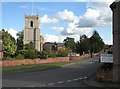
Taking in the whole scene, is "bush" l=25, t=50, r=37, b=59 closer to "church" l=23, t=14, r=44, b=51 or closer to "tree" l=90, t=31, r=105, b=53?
"tree" l=90, t=31, r=105, b=53

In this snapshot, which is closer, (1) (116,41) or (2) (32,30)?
(1) (116,41)

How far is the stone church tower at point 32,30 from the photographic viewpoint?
454 feet

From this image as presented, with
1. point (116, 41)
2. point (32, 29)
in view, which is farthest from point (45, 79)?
point (32, 29)

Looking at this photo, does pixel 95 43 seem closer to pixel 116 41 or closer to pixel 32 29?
pixel 32 29

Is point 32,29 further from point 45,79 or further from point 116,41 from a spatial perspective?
point 116,41

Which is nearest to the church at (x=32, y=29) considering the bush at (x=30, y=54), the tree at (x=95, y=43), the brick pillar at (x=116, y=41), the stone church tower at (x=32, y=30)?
the stone church tower at (x=32, y=30)

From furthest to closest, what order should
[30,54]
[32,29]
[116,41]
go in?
[32,29] < [30,54] < [116,41]

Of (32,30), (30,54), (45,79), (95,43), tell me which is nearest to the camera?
(45,79)

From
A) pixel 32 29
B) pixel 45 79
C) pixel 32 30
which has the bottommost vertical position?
pixel 45 79

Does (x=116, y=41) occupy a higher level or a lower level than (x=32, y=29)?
lower

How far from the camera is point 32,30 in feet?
454

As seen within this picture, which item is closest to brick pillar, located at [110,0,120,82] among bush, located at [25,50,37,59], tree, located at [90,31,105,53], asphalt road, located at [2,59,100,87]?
asphalt road, located at [2,59,100,87]

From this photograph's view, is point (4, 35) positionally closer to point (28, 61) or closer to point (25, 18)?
point (28, 61)

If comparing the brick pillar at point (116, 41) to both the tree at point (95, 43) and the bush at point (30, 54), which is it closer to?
the bush at point (30, 54)
